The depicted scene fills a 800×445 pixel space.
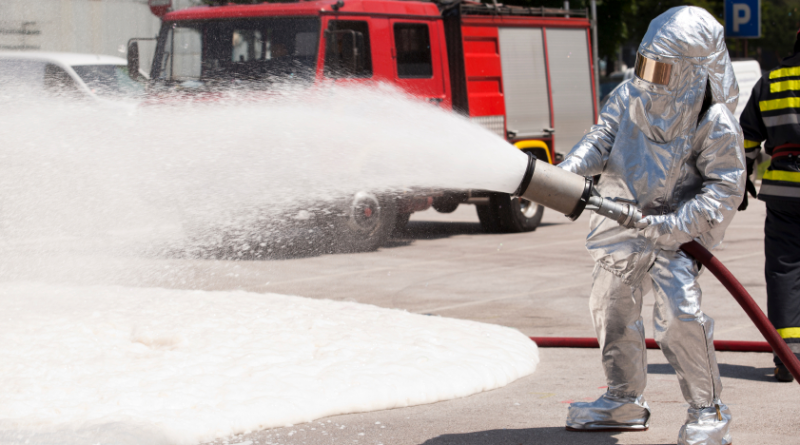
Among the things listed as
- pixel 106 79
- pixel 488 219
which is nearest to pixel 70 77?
pixel 106 79

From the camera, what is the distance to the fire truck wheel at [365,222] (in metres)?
9.01

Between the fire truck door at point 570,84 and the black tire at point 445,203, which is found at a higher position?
the fire truck door at point 570,84

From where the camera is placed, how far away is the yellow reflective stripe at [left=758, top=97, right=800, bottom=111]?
439 cm

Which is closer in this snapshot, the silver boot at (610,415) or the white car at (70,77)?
the silver boot at (610,415)

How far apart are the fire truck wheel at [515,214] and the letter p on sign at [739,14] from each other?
5.38 m

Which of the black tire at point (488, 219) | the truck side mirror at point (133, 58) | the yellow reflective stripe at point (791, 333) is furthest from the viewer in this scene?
the black tire at point (488, 219)

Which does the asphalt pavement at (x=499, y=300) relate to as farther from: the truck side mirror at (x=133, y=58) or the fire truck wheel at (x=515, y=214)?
the truck side mirror at (x=133, y=58)

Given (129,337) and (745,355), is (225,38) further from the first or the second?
(745,355)

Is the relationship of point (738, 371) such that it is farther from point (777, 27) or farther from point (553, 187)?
point (777, 27)

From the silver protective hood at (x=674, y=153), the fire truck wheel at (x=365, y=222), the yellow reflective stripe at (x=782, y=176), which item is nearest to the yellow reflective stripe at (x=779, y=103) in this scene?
the yellow reflective stripe at (x=782, y=176)

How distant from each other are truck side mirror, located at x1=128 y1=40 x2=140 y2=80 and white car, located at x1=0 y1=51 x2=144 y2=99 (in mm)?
101

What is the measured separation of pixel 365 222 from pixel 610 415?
5.69 metres

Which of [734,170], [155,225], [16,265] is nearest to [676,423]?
[734,170]

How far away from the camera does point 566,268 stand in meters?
7.95
